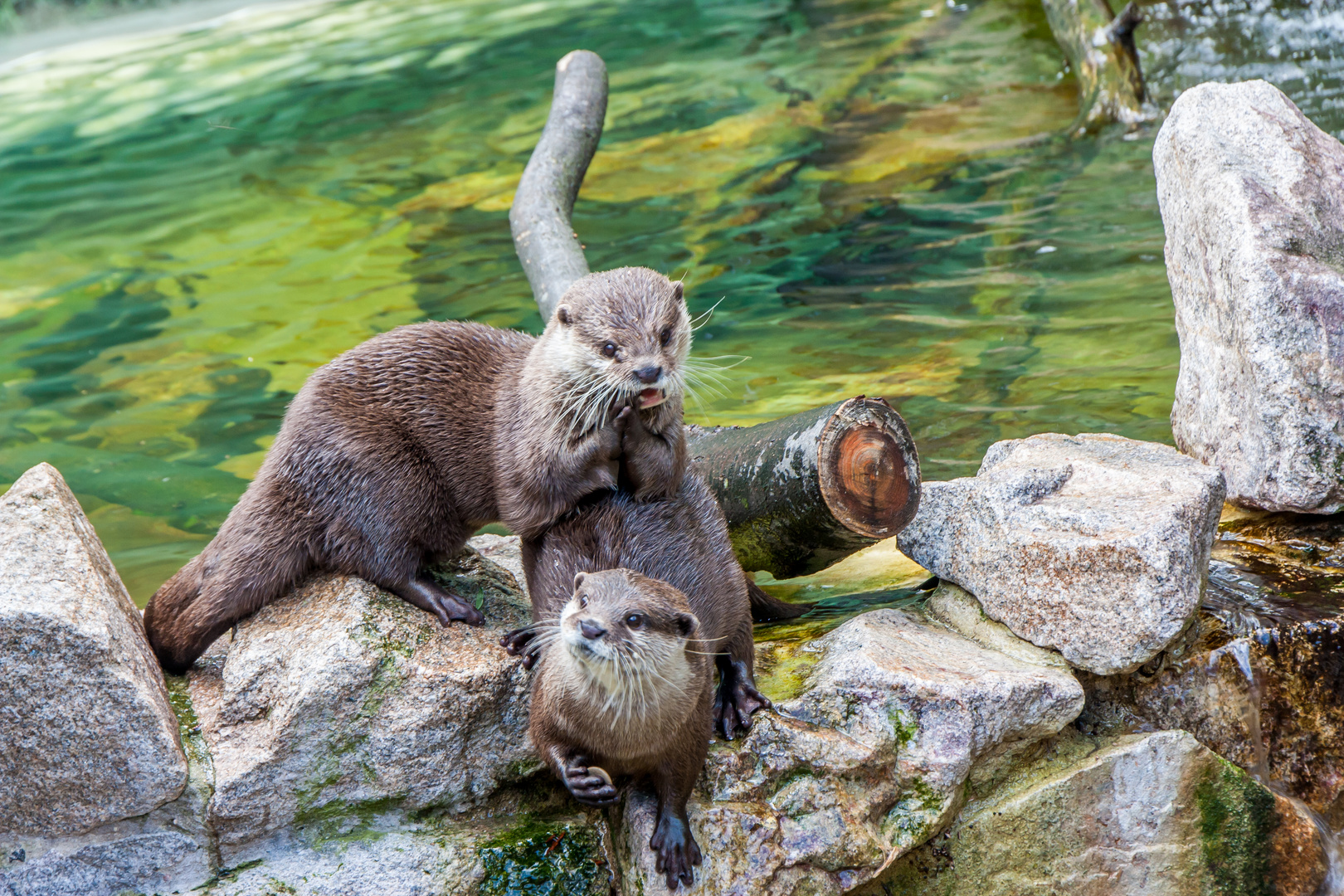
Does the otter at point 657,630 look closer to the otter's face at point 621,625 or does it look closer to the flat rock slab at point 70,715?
the otter's face at point 621,625

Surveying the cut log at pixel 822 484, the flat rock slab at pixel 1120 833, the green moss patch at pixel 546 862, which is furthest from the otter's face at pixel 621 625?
the flat rock slab at pixel 1120 833

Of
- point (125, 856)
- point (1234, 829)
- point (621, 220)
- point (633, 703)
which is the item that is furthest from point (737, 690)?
point (621, 220)

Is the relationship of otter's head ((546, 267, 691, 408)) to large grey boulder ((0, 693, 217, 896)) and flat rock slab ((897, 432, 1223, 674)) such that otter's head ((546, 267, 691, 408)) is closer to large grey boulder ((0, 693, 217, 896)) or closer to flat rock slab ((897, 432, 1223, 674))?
flat rock slab ((897, 432, 1223, 674))

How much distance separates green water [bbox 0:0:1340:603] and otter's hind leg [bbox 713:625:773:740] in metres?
2.18

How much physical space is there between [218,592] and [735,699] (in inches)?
51.7

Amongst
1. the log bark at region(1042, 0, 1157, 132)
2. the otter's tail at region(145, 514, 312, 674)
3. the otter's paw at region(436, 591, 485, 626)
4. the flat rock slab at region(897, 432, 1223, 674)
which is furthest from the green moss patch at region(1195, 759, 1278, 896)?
the log bark at region(1042, 0, 1157, 132)

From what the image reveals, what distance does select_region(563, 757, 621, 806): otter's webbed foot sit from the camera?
2611mm

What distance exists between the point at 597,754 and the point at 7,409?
18.4 ft

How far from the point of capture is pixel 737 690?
2938 mm

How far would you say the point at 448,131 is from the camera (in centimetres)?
1112

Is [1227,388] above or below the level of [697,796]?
above

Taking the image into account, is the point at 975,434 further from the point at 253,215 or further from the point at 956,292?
the point at 253,215

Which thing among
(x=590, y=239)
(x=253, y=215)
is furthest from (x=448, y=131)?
(x=590, y=239)

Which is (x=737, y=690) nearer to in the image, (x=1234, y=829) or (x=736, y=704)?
(x=736, y=704)
